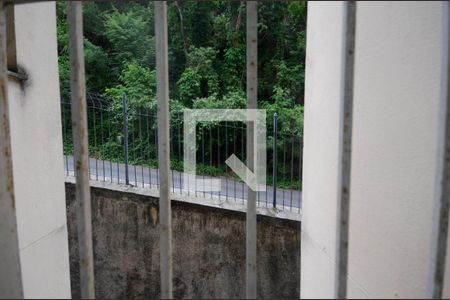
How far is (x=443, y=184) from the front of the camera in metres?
1.34

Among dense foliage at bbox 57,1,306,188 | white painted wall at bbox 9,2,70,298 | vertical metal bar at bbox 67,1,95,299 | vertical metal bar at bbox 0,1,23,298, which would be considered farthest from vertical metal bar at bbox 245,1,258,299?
dense foliage at bbox 57,1,306,188

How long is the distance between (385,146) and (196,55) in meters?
12.6

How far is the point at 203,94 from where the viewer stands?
13.6 meters

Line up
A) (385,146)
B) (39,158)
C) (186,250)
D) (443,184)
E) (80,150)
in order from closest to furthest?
(443,184), (80,150), (385,146), (39,158), (186,250)

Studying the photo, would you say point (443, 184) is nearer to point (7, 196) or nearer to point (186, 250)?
point (7, 196)

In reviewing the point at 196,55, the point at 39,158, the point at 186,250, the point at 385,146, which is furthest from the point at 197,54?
the point at 385,146

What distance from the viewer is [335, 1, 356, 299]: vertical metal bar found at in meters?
1.33

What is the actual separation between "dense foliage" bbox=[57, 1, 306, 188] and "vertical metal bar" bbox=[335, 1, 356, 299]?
10531mm

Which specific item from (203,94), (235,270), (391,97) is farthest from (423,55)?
(203,94)

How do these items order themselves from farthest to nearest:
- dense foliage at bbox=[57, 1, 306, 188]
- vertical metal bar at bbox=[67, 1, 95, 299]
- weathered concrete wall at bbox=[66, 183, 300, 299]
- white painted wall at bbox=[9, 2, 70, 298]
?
dense foliage at bbox=[57, 1, 306, 188], weathered concrete wall at bbox=[66, 183, 300, 299], white painted wall at bbox=[9, 2, 70, 298], vertical metal bar at bbox=[67, 1, 95, 299]

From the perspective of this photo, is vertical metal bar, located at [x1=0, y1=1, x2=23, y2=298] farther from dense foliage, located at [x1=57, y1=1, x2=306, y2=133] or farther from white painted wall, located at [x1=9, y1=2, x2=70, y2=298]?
dense foliage, located at [x1=57, y1=1, x2=306, y2=133]

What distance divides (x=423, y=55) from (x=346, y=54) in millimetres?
432

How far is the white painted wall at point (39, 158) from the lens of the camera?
195 cm

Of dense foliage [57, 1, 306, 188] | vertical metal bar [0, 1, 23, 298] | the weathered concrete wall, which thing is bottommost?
the weathered concrete wall
